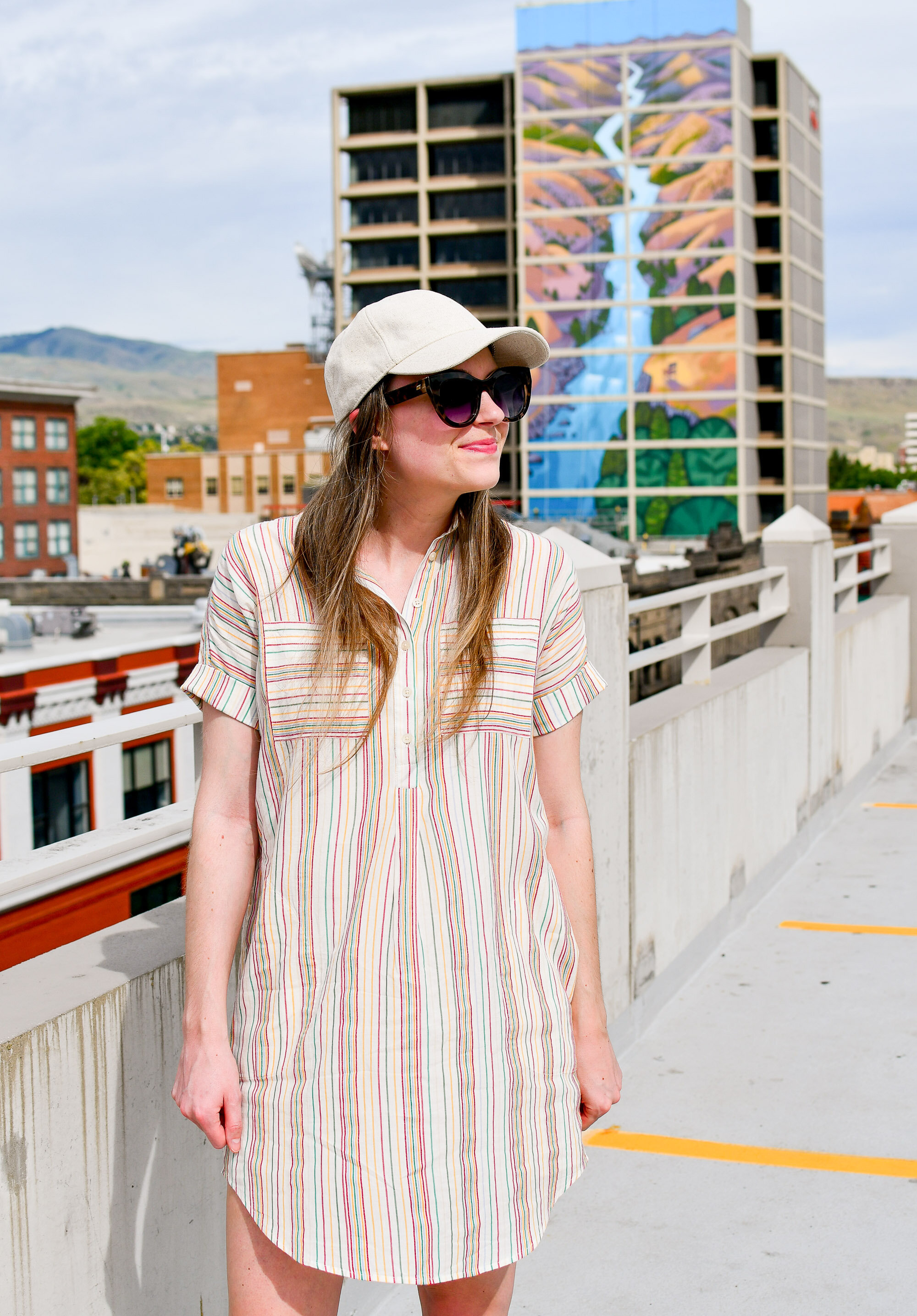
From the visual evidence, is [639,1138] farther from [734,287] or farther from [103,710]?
[734,287]

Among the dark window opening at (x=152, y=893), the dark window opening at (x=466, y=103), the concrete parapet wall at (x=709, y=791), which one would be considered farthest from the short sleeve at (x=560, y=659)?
the dark window opening at (x=466, y=103)

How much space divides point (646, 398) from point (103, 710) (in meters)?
71.1

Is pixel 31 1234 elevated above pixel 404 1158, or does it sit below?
below

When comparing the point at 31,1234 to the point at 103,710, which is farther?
the point at 103,710

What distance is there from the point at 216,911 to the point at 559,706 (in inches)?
22.4

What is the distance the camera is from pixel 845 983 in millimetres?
5891

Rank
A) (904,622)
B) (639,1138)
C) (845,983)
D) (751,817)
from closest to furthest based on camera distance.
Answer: (639,1138)
(845,983)
(751,817)
(904,622)

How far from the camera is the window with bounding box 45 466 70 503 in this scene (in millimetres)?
92875

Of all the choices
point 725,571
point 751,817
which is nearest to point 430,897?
point 751,817

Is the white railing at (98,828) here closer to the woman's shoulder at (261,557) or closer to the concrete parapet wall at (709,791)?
the woman's shoulder at (261,557)

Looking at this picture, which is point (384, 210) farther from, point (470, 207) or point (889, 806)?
point (889, 806)

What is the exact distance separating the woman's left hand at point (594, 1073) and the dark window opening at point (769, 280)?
9705cm

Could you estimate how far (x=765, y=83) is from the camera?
94.3 m

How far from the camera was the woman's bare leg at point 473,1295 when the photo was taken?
2021 millimetres
